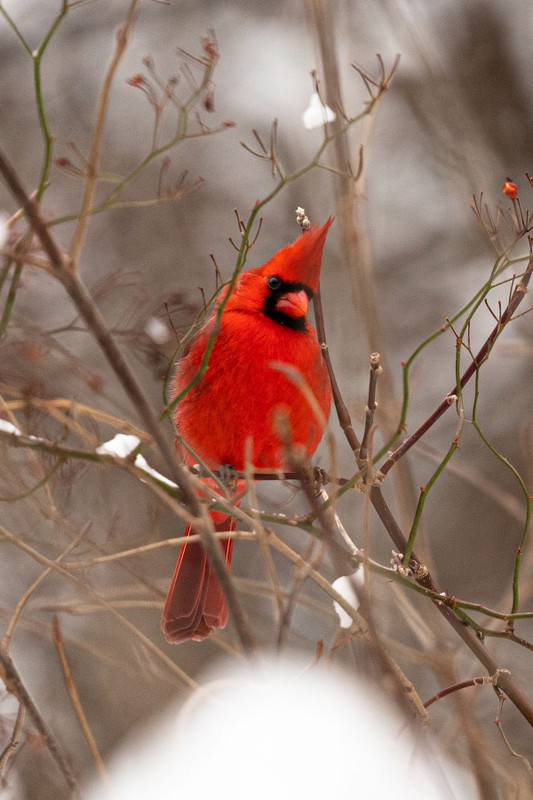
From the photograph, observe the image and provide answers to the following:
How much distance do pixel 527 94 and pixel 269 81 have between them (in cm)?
147

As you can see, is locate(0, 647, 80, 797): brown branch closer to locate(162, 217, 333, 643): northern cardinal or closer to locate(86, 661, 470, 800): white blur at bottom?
locate(86, 661, 470, 800): white blur at bottom

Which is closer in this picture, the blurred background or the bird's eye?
the bird's eye

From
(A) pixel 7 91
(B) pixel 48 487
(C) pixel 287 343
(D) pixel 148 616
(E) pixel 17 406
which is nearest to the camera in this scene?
(E) pixel 17 406

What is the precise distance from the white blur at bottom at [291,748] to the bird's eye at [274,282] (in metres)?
0.99

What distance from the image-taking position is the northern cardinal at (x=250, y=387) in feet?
7.95

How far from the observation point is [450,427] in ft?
17.4

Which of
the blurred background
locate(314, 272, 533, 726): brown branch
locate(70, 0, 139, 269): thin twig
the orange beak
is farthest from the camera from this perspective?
the blurred background

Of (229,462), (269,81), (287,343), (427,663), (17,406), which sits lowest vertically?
(427,663)

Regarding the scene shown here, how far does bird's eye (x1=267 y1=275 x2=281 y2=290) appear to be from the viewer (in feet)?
8.41

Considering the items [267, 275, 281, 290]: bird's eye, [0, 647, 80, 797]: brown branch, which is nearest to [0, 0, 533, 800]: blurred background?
[267, 275, 281, 290]: bird's eye

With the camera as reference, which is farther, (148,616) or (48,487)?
(148,616)

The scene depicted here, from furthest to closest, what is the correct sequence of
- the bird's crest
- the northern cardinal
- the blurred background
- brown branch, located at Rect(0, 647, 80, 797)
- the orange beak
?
the blurred background, the orange beak, the northern cardinal, the bird's crest, brown branch, located at Rect(0, 647, 80, 797)

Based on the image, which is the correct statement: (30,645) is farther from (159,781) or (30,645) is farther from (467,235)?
(467,235)

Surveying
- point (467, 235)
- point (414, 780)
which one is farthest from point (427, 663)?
point (467, 235)
